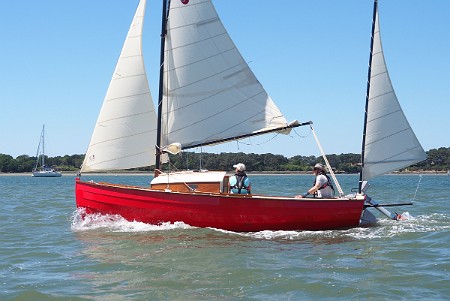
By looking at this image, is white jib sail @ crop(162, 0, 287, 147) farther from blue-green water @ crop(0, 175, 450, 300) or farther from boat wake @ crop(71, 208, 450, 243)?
blue-green water @ crop(0, 175, 450, 300)

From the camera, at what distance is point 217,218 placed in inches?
614

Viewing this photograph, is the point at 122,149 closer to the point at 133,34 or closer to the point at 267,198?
the point at 133,34

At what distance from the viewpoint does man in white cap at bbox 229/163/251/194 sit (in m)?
15.8

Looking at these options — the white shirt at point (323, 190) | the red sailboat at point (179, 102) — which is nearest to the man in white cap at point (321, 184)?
the white shirt at point (323, 190)

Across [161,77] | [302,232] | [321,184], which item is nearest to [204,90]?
[161,77]

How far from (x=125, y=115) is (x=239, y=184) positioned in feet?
12.8

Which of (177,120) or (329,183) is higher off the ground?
(177,120)

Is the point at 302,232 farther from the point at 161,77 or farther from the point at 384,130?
the point at 161,77

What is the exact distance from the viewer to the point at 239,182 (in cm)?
1578

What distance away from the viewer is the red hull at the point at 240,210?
15258 millimetres

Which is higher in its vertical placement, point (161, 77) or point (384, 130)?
point (161, 77)

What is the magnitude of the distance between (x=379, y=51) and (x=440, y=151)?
115705 mm

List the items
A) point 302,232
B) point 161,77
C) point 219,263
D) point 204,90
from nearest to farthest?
point 219,263 < point 302,232 < point 204,90 < point 161,77

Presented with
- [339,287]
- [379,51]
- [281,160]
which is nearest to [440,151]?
[281,160]
